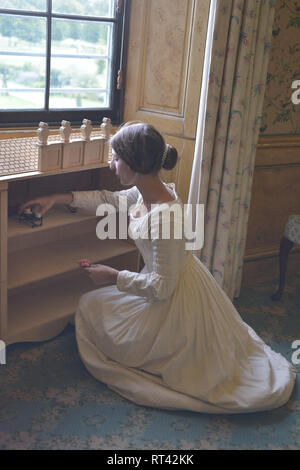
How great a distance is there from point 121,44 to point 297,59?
3.34ft

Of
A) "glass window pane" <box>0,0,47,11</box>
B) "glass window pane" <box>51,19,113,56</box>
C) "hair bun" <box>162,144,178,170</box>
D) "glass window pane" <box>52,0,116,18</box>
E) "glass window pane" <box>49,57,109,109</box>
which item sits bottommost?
"hair bun" <box>162,144,178,170</box>

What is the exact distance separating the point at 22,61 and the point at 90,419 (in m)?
1.72

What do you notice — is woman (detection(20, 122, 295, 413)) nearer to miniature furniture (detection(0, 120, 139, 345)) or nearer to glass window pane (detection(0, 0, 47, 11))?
miniature furniture (detection(0, 120, 139, 345))

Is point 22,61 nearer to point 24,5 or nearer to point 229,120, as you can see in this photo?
point 24,5

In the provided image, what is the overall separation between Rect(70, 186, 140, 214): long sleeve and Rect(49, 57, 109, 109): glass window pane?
25.6 inches

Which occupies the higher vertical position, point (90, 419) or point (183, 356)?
point (183, 356)

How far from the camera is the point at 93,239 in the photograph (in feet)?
9.20

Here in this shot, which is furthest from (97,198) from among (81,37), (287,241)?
(287,241)

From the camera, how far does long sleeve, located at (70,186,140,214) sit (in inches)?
94.0

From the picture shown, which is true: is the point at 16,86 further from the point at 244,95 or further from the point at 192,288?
the point at 192,288

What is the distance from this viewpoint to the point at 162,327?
6.91 feet

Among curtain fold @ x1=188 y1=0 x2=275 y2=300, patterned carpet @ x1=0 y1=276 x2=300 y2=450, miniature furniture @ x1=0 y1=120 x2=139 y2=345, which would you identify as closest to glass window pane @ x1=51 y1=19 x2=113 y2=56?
miniature furniture @ x1=0 y1=120 x2=139 y2=345
